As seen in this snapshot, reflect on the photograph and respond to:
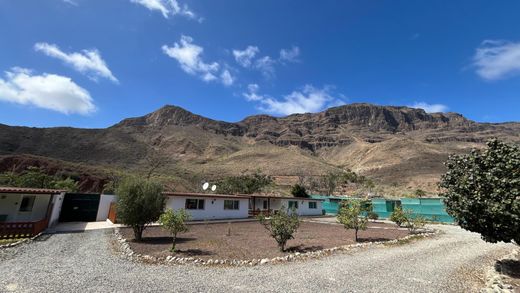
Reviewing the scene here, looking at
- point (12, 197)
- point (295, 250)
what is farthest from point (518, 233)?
point (12, 197)

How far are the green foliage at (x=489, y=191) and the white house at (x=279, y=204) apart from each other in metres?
25.1

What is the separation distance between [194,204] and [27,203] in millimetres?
12683

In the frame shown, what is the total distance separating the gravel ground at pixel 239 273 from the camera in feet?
26.9

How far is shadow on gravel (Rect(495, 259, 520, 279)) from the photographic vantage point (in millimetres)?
9469

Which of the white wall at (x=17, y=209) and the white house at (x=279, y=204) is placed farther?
the white house at (x=279, y=204)

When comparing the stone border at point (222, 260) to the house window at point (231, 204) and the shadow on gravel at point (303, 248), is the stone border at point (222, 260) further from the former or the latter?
the house window at point (231, 204)

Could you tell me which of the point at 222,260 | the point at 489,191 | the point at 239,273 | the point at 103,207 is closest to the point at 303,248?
the point at 222,260

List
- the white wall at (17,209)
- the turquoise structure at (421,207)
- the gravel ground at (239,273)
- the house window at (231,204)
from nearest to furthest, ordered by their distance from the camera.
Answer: the gravel ground at (239,273)
the white wall at (17,209)
the turquoise structure at (421,207)
the house window at (231,204)

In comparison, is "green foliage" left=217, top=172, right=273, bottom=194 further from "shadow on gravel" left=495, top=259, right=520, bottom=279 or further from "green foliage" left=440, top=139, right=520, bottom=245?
"green foliage" left=440, top=139, right=520, bottom=245

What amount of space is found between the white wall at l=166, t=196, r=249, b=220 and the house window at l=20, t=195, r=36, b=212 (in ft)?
31.9

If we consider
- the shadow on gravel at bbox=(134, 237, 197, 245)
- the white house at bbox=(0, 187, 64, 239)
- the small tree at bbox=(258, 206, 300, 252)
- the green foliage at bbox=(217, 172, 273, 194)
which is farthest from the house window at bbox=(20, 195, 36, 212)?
the green foliage at bbox=(217, 172, 273, 194)

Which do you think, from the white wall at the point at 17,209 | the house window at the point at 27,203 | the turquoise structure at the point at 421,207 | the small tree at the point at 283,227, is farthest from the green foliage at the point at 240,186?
the small tree at the point at 283,227

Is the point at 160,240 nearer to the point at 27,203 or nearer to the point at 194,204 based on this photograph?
the point at 194,204

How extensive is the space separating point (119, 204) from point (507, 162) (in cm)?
1739
